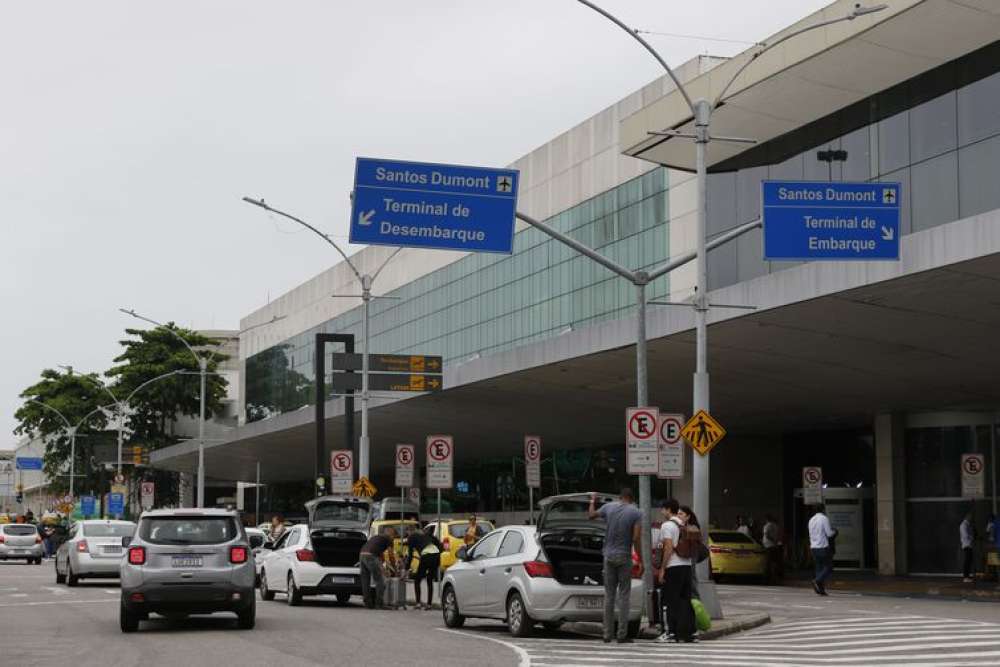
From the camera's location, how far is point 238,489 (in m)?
114

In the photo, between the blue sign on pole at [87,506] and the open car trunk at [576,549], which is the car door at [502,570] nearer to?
the open car trunk at [576,549]

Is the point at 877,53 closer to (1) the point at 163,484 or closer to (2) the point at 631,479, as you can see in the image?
(2) the point at 631,479

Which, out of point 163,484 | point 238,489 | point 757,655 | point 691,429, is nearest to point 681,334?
point 691,429

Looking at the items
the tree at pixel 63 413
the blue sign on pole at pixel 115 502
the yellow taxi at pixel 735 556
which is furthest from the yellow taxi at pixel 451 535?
the tree at pixel 63 413

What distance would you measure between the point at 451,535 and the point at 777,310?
10636mm

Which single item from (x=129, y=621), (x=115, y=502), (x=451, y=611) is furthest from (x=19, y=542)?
(x=129, y=621)

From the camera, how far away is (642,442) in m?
22.2

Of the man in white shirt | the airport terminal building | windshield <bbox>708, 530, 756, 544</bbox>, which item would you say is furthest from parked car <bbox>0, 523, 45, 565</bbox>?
the man in white shirt

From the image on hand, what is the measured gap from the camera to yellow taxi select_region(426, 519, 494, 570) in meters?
30.8

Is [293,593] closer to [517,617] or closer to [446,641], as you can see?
[517,617]

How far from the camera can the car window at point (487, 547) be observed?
21.4 m

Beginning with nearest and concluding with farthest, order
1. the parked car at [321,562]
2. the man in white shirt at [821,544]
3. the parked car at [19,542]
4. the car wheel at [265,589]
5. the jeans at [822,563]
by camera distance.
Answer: the parked car at [321,562]
the car wheel at [265,589]
the man in white shirt at [821,544]
the jeans at [822,563]
the parked car at [19,542]

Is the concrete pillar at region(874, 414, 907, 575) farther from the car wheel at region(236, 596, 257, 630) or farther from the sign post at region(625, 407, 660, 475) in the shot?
the car wheel at region(236, 596, 257, 630)

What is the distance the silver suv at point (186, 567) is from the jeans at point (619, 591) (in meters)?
4.71
